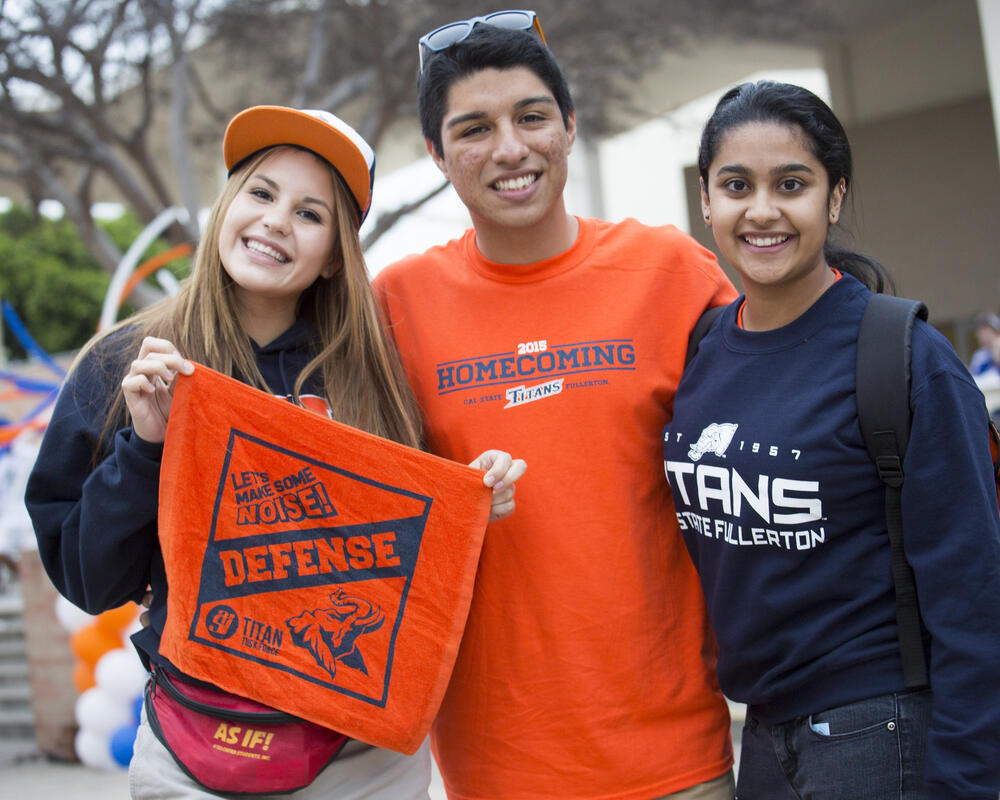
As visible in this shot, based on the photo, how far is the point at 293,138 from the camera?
8.18 feet

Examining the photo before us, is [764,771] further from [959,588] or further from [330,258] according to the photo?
[330,258]

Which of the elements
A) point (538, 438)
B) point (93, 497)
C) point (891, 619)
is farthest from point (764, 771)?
point (93, 497)

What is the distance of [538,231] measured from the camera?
2.64 meters

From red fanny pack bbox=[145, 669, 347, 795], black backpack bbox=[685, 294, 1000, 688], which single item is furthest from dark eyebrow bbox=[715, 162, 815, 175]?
red fanny pack bbox=[145, 669, 347, 795]

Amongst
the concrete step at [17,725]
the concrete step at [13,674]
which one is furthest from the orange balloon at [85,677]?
the concrete step at [13,674]

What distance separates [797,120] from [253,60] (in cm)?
1091

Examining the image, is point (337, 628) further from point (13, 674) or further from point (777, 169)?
point (13, 674)

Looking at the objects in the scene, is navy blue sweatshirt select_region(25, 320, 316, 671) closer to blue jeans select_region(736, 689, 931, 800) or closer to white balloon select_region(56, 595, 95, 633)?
blue jeans select_region(736, 689, 931, 800)

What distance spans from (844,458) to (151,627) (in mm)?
1540

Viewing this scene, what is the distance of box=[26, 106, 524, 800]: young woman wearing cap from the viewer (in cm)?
216

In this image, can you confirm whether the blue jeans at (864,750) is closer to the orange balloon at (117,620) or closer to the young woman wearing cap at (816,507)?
the young woman wearing cap at (816,507)

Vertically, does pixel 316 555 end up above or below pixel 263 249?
below

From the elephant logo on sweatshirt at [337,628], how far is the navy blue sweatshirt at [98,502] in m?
0.31

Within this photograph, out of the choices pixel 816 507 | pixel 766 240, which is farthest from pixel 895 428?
pixel 766 240
